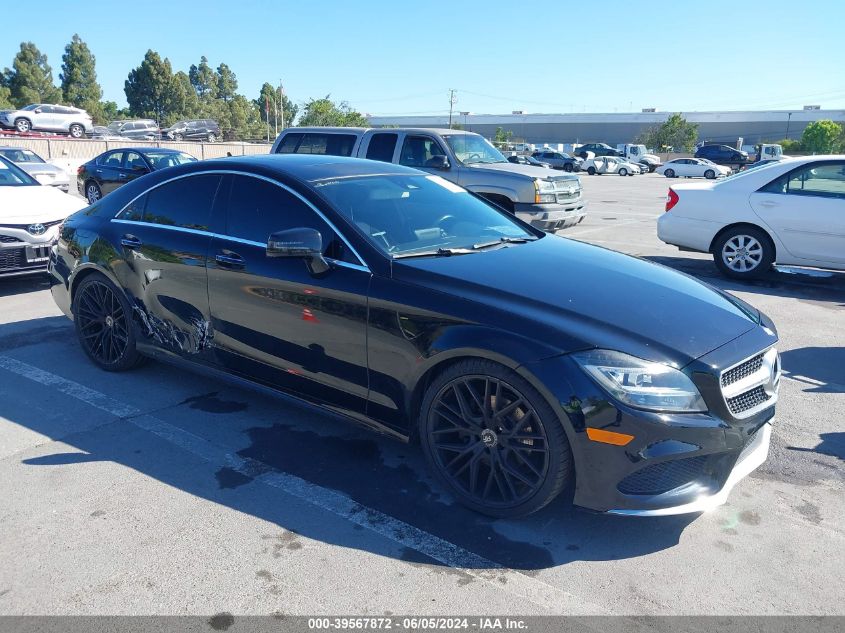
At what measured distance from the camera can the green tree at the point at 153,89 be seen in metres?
77.6

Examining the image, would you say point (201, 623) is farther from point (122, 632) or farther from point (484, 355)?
point (484, 355)

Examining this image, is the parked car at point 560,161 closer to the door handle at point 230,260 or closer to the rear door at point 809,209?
the rear door at point 809,209

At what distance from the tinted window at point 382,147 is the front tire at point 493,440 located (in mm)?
8409

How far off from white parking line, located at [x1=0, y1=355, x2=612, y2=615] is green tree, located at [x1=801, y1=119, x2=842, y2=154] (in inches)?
2991

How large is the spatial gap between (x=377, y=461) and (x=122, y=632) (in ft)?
5.45

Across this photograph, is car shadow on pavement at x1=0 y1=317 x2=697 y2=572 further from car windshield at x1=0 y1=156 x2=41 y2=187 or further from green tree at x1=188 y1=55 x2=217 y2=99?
green tree at x1=188 y1=55 x2=217 y2=99

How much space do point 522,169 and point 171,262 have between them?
8090mm

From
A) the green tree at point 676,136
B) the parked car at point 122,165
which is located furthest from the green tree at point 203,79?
the parked car at point 122,165

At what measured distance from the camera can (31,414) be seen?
14.8ft

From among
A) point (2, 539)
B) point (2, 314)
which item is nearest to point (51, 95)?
point (2, 314)

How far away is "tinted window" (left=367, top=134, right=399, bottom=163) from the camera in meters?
11.3

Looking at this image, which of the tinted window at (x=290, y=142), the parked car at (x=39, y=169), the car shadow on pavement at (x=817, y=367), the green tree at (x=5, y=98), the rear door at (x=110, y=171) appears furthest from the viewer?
the green tree at (x=5, y=98)

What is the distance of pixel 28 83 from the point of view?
69.6 m

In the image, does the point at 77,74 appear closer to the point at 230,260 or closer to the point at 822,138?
the point at 822,138
